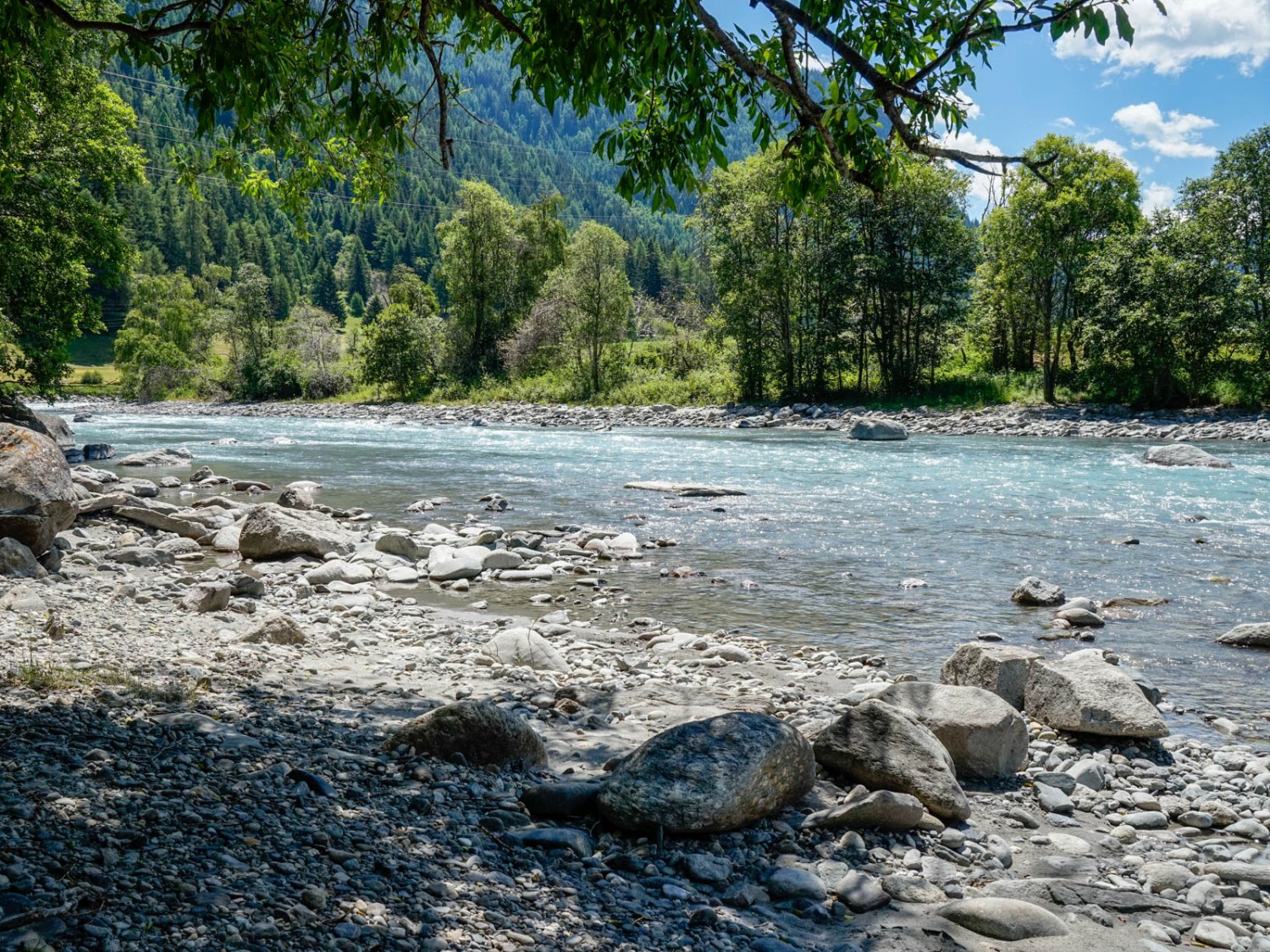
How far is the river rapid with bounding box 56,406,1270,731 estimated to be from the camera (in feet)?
27.6

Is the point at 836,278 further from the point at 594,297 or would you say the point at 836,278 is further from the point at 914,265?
the point at 594,297

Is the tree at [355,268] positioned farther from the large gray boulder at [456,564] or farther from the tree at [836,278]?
the large gray boulder at [456,564]

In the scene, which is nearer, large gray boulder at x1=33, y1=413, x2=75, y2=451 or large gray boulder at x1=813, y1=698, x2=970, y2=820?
large gray boulder at x1=813, y1=698, x2=970, y2=820

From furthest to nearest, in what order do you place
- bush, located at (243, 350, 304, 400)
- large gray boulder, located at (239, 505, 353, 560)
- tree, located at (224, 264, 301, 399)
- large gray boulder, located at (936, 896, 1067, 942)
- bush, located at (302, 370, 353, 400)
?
tree, located at (224, 264, 301, 399)
bush, located at (243, 350, 304, 400)
bush, located at (302, 370, 353, 400)
large gray boulder, located at (239, 505, 353, 560)
large gray boulder, located at (936, 896, 1067, 942)

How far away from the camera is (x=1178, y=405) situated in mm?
34031

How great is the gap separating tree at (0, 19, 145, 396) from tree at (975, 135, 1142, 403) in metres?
32.0

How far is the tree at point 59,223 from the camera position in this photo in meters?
17.9

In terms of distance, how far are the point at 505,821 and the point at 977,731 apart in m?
2.88

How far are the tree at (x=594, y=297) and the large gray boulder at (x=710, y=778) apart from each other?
147 feet

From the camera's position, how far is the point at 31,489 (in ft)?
29.3

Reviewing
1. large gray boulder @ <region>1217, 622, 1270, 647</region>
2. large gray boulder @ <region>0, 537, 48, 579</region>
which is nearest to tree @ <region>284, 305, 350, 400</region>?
large gray boulder @ <region>0, 537, 48, 579</region>

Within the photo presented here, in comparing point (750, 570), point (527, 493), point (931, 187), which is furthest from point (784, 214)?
point (750, 570)

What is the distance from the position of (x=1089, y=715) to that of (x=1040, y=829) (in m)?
1.50

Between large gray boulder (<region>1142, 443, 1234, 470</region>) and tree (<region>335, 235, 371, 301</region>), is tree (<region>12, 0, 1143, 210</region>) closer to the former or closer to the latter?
large gray boulder (<region>1142, 443, 1234, 470</region>)
